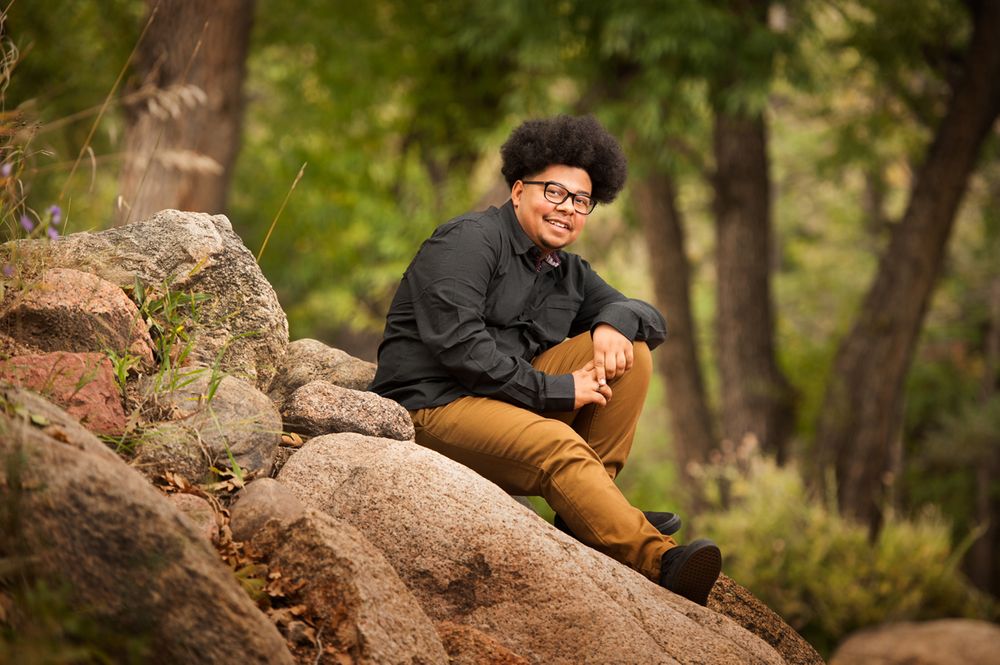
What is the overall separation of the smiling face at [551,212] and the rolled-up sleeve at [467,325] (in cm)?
25

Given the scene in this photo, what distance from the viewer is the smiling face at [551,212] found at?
165 inches

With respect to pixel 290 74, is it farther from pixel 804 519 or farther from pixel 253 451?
pixel 253 451

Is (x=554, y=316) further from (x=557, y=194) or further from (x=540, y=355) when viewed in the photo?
(x=557, y=194)

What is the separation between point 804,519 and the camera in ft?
32.0

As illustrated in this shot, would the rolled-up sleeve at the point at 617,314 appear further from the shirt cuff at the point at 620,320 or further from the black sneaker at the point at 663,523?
the black sneaker at the point at 663,523

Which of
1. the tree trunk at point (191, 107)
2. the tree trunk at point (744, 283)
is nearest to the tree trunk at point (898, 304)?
the tree trunk at point (744, 283)

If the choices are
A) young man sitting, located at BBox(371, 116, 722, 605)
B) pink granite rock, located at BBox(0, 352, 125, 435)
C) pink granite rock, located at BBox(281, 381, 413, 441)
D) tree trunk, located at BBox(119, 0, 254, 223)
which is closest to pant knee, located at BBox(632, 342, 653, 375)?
young man sitting, located at BBox(371, 116, 722, 605)

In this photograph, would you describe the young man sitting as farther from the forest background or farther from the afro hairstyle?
the forest background

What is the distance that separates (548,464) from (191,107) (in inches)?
246

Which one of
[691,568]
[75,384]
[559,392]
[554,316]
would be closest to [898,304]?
[554,316]

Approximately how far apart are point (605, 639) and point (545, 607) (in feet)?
0.67

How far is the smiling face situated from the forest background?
278cm

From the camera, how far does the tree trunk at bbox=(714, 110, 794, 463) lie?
1080 cm

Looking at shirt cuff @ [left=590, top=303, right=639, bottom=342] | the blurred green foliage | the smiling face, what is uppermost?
the smiling face
